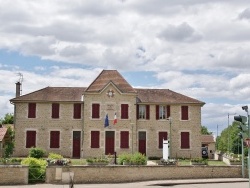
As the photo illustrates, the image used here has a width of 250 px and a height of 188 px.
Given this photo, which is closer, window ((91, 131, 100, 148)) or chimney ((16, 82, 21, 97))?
window ((91, 131, 100, 148))

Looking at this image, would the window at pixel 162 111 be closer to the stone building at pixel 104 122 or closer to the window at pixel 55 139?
the stone building at pixel 104 122

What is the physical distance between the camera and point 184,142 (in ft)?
140

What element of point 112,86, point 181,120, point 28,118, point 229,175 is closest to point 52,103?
point 28,118

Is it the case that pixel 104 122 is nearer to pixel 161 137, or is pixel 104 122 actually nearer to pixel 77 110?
pixel 77 110

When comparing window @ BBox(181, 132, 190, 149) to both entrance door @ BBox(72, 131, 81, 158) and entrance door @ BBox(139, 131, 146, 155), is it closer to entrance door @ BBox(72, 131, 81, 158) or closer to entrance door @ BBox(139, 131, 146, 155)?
entrance door @ BBox(139, 131, 146, 155)

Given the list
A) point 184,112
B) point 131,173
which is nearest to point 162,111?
point 184,112

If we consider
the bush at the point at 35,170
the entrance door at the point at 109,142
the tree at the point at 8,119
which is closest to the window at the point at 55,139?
the entrance door at the point at 109,142

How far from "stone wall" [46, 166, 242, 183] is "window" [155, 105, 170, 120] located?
13905 mm

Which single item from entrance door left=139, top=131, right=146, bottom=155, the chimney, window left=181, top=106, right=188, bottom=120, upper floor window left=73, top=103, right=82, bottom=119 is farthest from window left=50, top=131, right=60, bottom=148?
window left=181, top=106, right=188, bottom=120

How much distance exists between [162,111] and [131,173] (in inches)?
622

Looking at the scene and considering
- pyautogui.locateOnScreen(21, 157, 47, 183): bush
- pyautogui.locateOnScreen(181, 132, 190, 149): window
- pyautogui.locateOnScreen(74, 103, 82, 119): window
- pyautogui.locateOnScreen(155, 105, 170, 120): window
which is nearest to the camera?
pyautogui.locateOnScreen(21, 157, 47, 183): bush

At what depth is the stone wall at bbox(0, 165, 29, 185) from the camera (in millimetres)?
25797

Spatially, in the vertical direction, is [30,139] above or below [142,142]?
above

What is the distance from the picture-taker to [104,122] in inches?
1633
